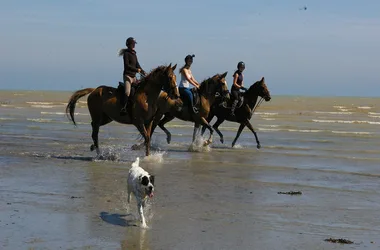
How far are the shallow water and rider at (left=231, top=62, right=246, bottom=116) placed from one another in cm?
148

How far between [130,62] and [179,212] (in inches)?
256

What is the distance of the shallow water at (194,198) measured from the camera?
302 inches

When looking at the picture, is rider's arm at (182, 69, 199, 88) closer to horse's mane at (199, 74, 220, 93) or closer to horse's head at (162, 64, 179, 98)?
horse's mane at (199, 74, 220, 93)

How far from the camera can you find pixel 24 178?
38.6 feet

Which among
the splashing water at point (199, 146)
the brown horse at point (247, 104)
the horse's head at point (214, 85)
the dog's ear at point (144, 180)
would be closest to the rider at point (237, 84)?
the brown horse at point (247, 104)

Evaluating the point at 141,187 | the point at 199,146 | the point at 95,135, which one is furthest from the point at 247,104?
the point at 141,187

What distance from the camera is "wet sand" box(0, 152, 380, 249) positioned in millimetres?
7539

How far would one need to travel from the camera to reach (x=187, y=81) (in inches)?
712

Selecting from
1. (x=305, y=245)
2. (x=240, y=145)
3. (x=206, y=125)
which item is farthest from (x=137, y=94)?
(x=305, y=245)

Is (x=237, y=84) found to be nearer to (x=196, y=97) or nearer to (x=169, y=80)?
(x=196, y=97)

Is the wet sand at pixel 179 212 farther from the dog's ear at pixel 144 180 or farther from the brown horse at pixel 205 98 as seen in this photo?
the brown horse at pixel 205 98

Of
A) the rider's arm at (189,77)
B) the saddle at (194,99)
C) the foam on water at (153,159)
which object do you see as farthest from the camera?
the saddle at (194,99)

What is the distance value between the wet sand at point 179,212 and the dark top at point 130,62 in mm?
2555

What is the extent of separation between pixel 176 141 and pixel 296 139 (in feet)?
13.8
